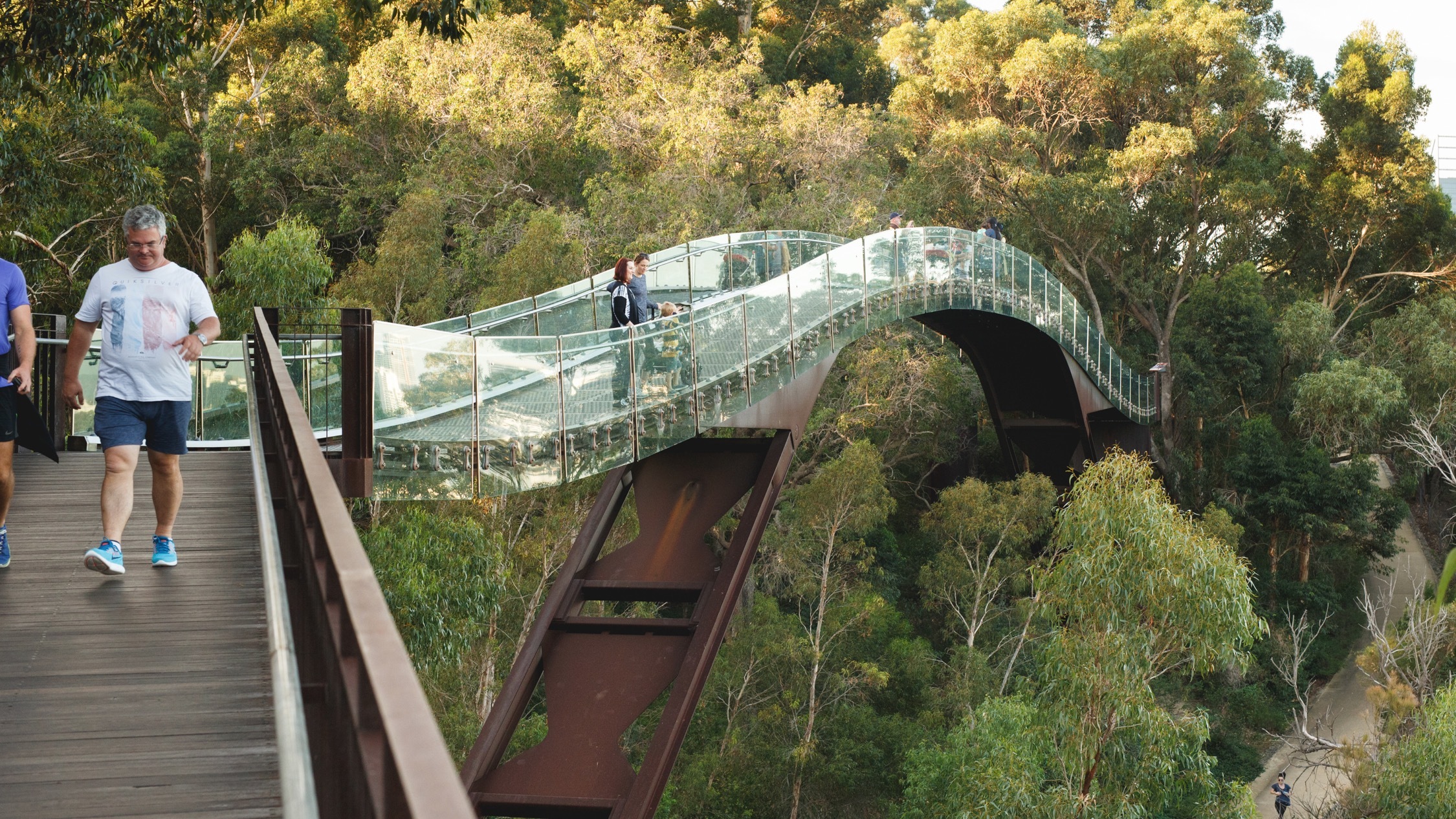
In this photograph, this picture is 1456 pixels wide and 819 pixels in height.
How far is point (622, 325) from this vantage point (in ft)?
35.2

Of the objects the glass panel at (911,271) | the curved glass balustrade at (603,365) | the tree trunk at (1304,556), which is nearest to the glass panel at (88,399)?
→ the curved glass balustrade at (603,365)

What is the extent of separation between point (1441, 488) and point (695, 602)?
3151 cm

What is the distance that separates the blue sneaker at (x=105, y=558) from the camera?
4.51 metres

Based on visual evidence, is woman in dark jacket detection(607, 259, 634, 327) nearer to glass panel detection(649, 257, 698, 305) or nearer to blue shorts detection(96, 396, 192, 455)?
glass panel detection(649, 257, 698, 305)

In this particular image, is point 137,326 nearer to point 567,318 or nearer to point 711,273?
point 567,318

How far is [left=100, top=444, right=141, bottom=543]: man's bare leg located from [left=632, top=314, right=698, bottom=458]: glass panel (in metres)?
4.96

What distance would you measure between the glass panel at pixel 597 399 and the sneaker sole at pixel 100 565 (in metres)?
4.43

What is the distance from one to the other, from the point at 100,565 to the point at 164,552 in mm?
260

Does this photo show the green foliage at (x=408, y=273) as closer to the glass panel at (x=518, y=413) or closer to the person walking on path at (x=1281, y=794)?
the glass panel at (x=518, y=413)

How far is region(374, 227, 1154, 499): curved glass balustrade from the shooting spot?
8078mm

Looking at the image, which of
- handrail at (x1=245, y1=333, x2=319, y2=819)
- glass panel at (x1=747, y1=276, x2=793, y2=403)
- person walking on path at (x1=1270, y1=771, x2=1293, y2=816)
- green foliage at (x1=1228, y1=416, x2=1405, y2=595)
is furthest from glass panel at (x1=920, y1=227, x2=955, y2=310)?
green foliage at (x1=1228, y1=416, x2=1405, y2=595)

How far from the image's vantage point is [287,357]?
349 inches

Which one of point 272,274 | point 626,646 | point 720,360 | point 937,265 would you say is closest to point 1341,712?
point 937,265

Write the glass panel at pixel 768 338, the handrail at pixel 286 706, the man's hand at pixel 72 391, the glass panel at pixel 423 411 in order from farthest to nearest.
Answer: the glass panel at pixel 768 338 → the glass panel at pixel 423 411 → the man's hand at pixel 72 391 → the handrail at pixel 286 706
